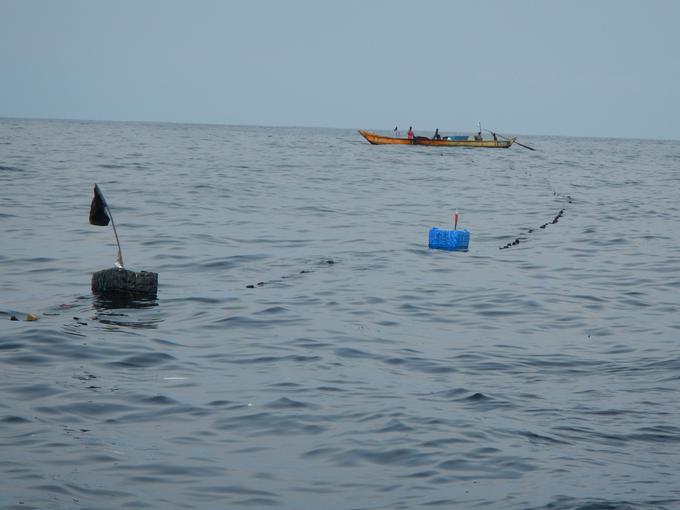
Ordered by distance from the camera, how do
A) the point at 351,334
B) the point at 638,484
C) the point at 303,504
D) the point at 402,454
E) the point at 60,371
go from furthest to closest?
1. the point at 351,334
2. the point at 60,371
3. the point at 402,454
4. the point at 638,484
5. the point at 303,504

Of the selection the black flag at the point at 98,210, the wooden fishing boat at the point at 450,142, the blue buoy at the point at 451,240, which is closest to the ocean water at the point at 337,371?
the blue buoy at the point at 451,240

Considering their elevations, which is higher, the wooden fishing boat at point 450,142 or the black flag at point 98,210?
the wooden fishing boat at point 450,142

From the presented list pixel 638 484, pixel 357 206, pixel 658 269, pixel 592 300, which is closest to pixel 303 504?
pixel 638 484

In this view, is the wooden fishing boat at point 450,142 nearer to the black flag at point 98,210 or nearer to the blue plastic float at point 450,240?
the blue plastic float at point 450,240

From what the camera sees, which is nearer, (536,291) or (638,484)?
(638,484)

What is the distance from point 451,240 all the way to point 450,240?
3 cm

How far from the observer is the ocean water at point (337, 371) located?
812cm

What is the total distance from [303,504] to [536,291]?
39.1 ft

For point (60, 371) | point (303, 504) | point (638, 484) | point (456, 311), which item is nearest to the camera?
point (303, 504)

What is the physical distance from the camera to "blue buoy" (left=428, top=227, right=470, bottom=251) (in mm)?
24672

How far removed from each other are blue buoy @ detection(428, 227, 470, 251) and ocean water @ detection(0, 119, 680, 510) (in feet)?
1.47

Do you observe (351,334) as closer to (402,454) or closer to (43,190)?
(402,454)

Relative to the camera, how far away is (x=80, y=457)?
8453mm

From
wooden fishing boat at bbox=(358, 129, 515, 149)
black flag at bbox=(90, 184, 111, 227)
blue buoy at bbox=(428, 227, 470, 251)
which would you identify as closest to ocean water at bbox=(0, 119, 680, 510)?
blue buoy at bbox=(428, 227, 470, 251)
